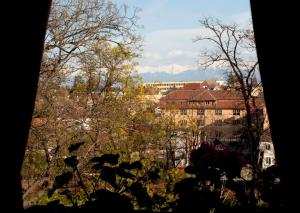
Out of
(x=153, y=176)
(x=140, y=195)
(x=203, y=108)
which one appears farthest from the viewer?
(x=203, y=108)

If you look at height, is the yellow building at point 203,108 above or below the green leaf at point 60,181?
above

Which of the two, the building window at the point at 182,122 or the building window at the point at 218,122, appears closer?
the building window at the point at 182,122

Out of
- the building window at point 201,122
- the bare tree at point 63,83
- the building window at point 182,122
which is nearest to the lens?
the bare tree at point 63,83

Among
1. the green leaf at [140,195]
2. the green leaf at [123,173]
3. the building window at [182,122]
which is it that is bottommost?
the green leaf at [140,195]

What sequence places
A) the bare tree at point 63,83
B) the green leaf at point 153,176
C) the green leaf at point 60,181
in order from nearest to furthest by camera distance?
the green leaf at point 60,181 < the green leaf at point 153,176 < the bare tree at point 63,83

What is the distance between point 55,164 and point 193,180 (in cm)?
808

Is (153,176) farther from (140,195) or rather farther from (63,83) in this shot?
(63,83)

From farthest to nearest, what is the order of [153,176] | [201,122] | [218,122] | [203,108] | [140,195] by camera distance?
[203,108]
[218,122]
[201,122]
[153,176]
[140,195]

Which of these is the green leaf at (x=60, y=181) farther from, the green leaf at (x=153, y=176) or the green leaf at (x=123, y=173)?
the green leaf at (x=153, y=176)

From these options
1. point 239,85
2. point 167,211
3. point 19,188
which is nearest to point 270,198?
point 167,211

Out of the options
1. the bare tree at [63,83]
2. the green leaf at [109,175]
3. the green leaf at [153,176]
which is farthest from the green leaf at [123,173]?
the bare tree at [63,83]

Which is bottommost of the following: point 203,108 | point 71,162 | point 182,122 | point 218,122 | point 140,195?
point 140,195

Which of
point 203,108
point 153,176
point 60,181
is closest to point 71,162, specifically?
point 60,181

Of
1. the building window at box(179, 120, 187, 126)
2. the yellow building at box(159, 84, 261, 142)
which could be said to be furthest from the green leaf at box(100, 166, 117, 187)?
the yellow building at box(159, 84, 261, 142)
